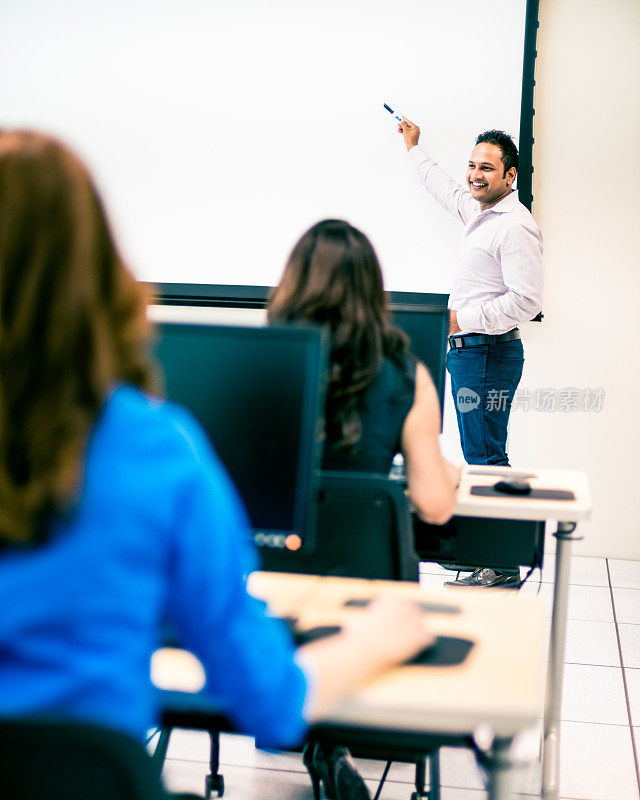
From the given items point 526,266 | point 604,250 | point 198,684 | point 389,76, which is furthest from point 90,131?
point 198,684

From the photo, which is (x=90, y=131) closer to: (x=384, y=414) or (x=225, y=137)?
(x=225, y=137)

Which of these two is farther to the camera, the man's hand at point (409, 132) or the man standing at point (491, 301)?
the man's hand at point (409, 132)

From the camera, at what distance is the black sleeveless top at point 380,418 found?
151 centimetres

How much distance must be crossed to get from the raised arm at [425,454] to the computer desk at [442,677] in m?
0.38

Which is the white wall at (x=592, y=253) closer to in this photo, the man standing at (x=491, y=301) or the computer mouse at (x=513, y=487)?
the man standing at (x=491, y=301)

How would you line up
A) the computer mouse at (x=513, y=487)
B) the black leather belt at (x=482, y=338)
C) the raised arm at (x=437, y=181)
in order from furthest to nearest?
1. the raised arm at (x=437, y=181)
2. the black leather belt at (x=482, y=338)
3. the computer mouse at (x=513, y=487)

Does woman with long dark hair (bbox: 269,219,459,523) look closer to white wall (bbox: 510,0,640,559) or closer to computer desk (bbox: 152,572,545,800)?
computer desk (bbox: 152,572,545,800)

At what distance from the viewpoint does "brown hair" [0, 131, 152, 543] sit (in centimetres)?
62

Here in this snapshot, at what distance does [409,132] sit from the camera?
3488mm

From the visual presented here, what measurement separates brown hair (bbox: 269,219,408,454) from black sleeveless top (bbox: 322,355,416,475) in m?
0.02

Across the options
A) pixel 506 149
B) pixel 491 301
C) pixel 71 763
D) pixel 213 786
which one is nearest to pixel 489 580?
pixel 491 301

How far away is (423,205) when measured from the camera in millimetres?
3533

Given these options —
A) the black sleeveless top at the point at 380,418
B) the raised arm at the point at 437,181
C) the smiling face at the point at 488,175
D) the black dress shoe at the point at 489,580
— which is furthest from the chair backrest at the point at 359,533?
the raised arm at the point at 437,181

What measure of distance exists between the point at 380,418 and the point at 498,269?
6.04 feet
